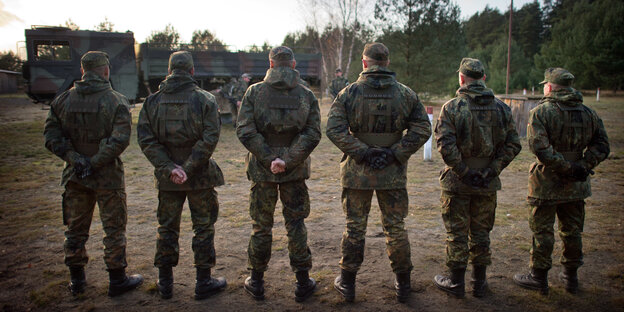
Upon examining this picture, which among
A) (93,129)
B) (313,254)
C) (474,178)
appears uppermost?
(93,129)

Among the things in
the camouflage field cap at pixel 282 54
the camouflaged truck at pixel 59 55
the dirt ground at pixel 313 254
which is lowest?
the dirt ground at pixel 313 254

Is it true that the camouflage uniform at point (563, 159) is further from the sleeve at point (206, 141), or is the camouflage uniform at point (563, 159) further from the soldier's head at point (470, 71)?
the sleeve at point (206, 141)

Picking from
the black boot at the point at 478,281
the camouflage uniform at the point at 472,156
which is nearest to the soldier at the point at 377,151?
the camouflage uniform at the point at 472,156

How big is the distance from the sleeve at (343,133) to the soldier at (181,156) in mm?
1004

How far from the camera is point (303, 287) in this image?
359 centimetres

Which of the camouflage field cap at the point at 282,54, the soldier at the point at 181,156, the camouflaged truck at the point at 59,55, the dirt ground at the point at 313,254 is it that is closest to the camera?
the dirt ground at the point at 313,254

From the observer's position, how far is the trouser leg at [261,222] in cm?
361

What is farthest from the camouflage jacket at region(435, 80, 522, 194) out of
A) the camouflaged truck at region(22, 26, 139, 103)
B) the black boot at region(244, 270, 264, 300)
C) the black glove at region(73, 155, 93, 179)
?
the camouflaged truck at region(22, 26, 139, 103)

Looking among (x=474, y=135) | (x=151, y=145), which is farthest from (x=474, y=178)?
(x=151, y=145)

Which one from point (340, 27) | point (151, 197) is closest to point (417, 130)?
point (151, 197)

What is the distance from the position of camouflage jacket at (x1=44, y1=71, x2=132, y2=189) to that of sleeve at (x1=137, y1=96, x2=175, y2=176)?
0.17 metres

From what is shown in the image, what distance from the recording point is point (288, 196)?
12.0 ft

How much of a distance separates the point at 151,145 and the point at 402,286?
2443 millimetres

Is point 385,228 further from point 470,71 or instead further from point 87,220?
point 87,220
